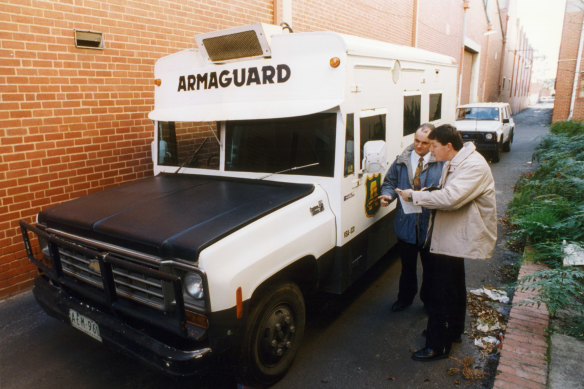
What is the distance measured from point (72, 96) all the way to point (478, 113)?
42.1ft

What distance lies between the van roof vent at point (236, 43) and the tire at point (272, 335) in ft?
6.63

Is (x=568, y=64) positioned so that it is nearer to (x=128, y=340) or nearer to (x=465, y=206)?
(x=465, y=206)

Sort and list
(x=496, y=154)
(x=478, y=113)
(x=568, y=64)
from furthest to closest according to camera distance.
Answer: (x=568, y=64), (x=478, y=113), (x=496, y=154)

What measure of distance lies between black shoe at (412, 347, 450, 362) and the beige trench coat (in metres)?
0.86

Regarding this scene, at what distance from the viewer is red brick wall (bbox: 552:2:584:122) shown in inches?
869

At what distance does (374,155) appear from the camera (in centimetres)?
357

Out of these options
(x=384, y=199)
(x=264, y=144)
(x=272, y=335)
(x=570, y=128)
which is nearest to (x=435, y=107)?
(x=384, y=199)

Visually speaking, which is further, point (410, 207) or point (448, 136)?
point (410, 207)

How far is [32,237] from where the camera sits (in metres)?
4.91

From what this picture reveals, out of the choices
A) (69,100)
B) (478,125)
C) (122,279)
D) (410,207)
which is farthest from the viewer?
(478,125)

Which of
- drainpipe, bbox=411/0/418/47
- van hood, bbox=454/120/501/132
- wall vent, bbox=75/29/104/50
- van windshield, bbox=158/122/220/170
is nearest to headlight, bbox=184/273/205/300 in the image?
van windshield, bbox=158/122/220/170

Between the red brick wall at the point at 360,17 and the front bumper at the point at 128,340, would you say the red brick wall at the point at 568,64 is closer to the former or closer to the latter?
the red brick wall at the point at 360,17

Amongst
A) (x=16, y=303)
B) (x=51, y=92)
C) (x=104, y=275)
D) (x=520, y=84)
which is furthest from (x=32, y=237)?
(x=520, y=84)

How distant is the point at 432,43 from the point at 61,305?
16601mm
